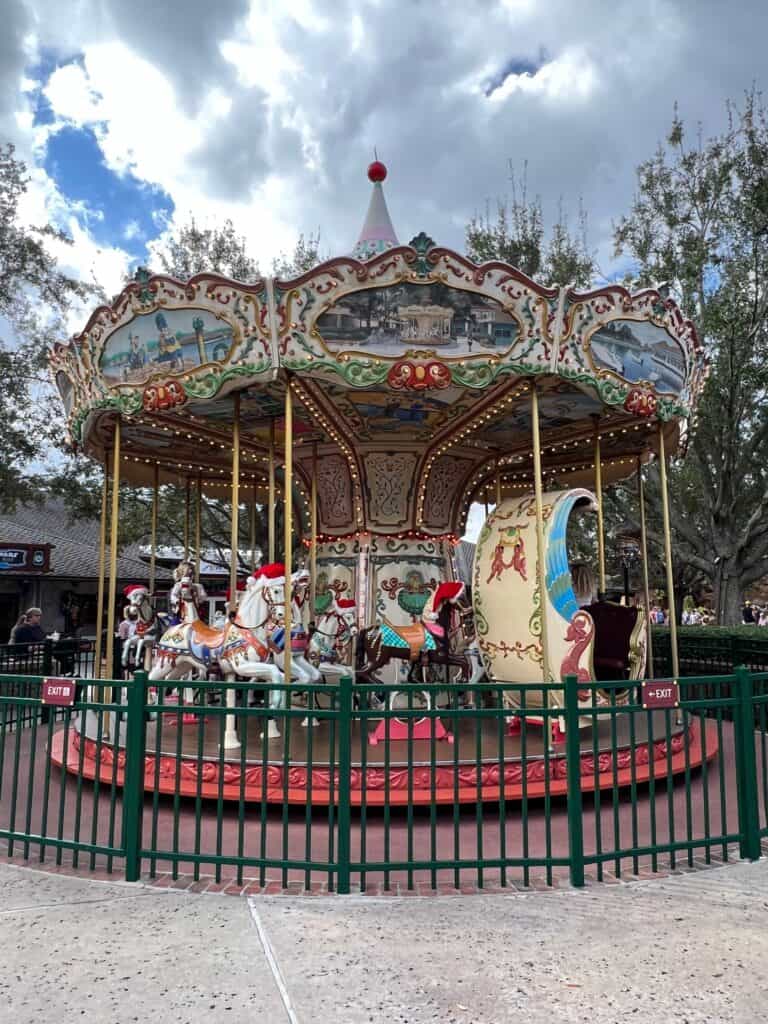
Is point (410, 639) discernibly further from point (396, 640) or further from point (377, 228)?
point (377, 228)

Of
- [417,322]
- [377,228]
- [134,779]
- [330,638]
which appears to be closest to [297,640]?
[330,638]

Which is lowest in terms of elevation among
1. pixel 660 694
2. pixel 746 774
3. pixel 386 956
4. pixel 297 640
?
pixel 386 956

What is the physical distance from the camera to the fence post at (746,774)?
4539 millimetres

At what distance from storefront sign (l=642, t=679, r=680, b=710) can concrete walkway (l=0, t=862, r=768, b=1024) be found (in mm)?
994

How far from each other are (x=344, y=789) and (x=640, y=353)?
5256mm

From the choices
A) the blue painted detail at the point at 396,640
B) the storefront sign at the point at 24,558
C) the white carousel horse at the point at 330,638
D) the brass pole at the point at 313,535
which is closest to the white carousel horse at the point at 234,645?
the white carousel horse at the point at 330,638

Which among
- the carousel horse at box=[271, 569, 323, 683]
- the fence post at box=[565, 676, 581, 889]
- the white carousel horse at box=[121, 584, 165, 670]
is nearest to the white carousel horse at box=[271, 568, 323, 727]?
the carousel horse at box=[271, 569, 323, 683]

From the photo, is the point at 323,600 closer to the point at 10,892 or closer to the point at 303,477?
the point at 303,477

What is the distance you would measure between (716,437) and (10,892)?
16.4m

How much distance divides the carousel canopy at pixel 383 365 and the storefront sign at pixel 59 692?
10.1 ft

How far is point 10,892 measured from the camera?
4.02 meters

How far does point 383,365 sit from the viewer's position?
257 inches

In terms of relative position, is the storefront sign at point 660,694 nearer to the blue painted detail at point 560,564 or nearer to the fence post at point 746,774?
the fence post at point 746,774

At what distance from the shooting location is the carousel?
624cm
